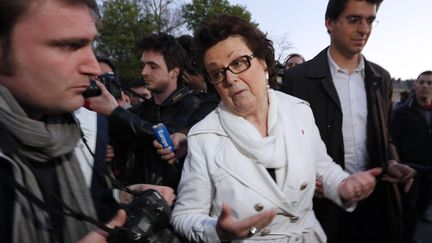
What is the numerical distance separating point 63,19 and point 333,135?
2068 millimetres

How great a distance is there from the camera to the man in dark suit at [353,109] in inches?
112

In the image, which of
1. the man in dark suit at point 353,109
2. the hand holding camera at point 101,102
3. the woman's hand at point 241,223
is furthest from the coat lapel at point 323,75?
the woman's hand at point 241,223

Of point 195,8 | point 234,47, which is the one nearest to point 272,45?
point 234,47

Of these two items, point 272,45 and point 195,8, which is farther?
point 195,8

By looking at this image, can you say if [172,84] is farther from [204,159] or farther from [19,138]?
[19,138]

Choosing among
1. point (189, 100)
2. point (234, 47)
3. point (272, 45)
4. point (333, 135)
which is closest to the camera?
point (234, 47)

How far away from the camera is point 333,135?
9.29 feet

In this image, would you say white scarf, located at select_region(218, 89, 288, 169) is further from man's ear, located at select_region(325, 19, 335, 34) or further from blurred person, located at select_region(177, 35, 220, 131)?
man's ear, located at select_region(325, 19, 335, 34)

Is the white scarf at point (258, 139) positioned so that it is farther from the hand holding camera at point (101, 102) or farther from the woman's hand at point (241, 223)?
the hand holding camera at point (101, 102)

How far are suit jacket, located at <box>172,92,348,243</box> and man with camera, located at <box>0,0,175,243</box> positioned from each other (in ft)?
1.84

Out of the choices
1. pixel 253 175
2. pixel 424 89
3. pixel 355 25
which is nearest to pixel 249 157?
pixel 253 175

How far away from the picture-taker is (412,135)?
5.22 m

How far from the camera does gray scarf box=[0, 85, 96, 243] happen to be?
1165 mm

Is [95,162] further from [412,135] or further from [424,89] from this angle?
[424,89]
